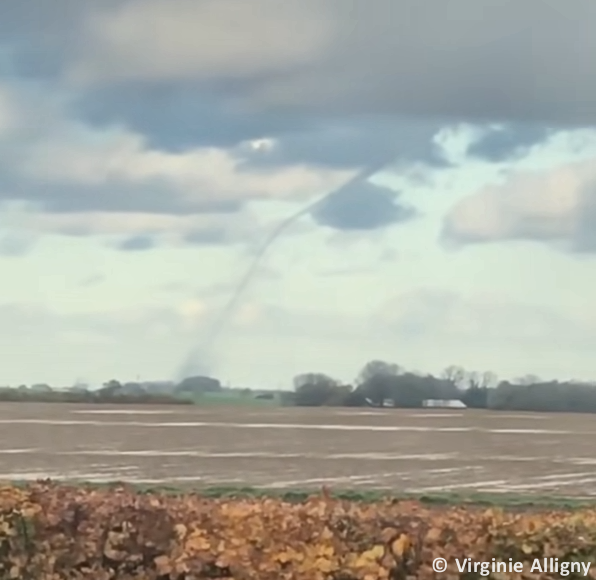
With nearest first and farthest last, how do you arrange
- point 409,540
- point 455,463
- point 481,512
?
point 409,540, point 481,512, point 455,463

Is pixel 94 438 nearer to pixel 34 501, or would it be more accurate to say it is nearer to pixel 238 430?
pixel 238 430

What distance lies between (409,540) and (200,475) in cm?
1428

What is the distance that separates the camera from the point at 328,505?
7816mm

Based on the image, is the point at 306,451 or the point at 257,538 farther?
the point at 306,451

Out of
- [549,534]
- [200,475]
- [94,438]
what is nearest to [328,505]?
[549,534]

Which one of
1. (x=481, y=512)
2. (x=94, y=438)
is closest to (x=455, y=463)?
(x=94, y=438)

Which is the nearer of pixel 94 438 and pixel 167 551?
pixel 167 551

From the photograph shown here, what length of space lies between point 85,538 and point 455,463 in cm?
1941

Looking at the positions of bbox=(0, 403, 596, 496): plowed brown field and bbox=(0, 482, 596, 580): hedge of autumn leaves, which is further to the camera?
bbox=(0, 403, 596, 496): plowed brown field

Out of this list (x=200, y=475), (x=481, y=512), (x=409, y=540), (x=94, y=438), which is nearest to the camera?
(x=409, y=540)

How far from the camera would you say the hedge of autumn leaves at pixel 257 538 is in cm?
739

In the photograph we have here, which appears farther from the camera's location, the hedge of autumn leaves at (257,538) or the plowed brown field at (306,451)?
the plowed brown field at (306,451)

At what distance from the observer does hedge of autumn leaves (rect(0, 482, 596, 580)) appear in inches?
291

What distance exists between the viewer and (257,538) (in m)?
7.57
